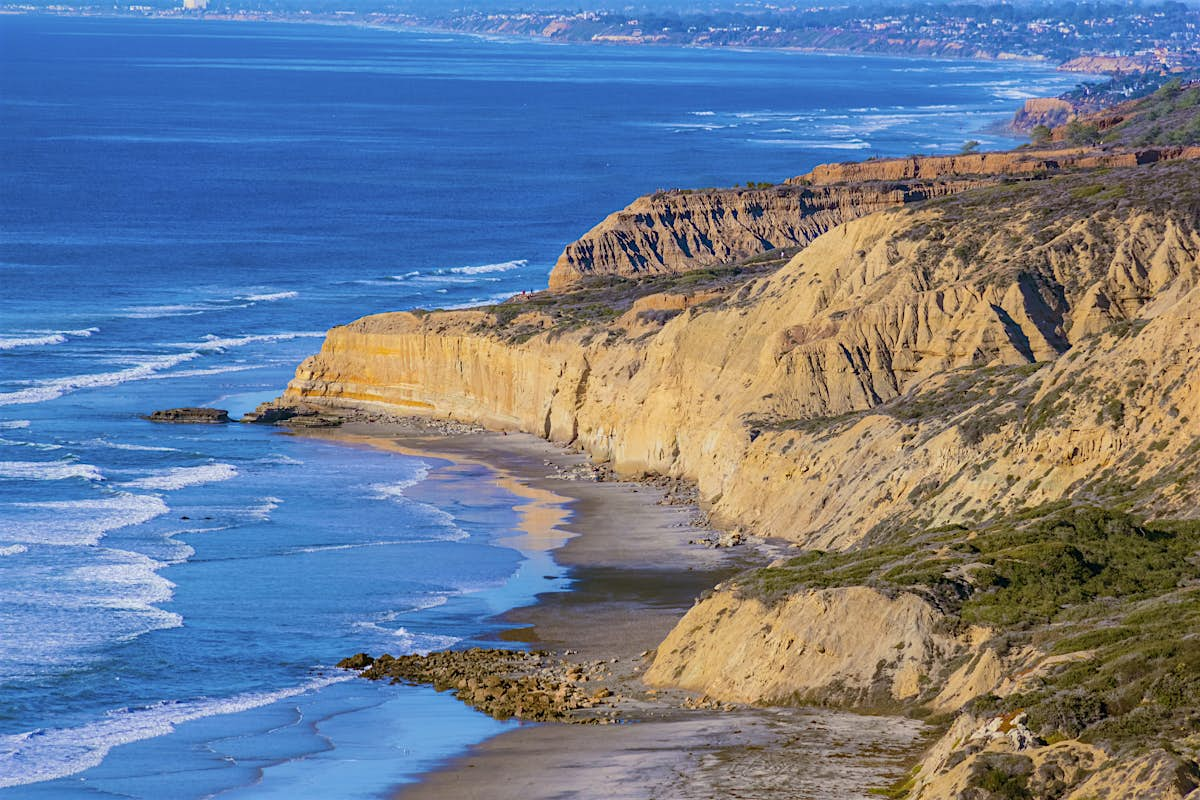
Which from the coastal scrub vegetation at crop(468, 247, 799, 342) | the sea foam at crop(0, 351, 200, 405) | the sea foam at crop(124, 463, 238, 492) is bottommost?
the sea foam at crop(124, 463, 238, 492)

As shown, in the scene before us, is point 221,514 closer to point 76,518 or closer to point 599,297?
point 76,518

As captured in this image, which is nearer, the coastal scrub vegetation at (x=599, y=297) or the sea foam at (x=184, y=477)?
the sea foam at (x=184, y=477)

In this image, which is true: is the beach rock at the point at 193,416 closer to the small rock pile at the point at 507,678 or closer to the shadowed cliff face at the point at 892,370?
the shadowed cliff face at the point at 892,370

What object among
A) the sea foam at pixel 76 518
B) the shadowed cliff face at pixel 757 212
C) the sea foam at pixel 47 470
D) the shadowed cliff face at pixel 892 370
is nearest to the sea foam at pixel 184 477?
the sea foam at pixel 47 470

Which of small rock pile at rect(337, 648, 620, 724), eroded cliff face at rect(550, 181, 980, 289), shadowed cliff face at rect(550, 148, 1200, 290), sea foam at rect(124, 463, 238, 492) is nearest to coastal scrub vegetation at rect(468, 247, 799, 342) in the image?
eroded cliff face at rect(550, 181, 980, 289)

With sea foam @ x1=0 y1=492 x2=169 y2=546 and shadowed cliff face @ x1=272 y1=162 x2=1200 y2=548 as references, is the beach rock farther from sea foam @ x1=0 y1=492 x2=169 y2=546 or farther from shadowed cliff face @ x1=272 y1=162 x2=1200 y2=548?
sea foam @ x1=0 y1=492 x2=169 y2=546

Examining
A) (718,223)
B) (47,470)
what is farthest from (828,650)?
(718,223)

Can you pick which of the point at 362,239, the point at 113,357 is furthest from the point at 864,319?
the point at 362,239
